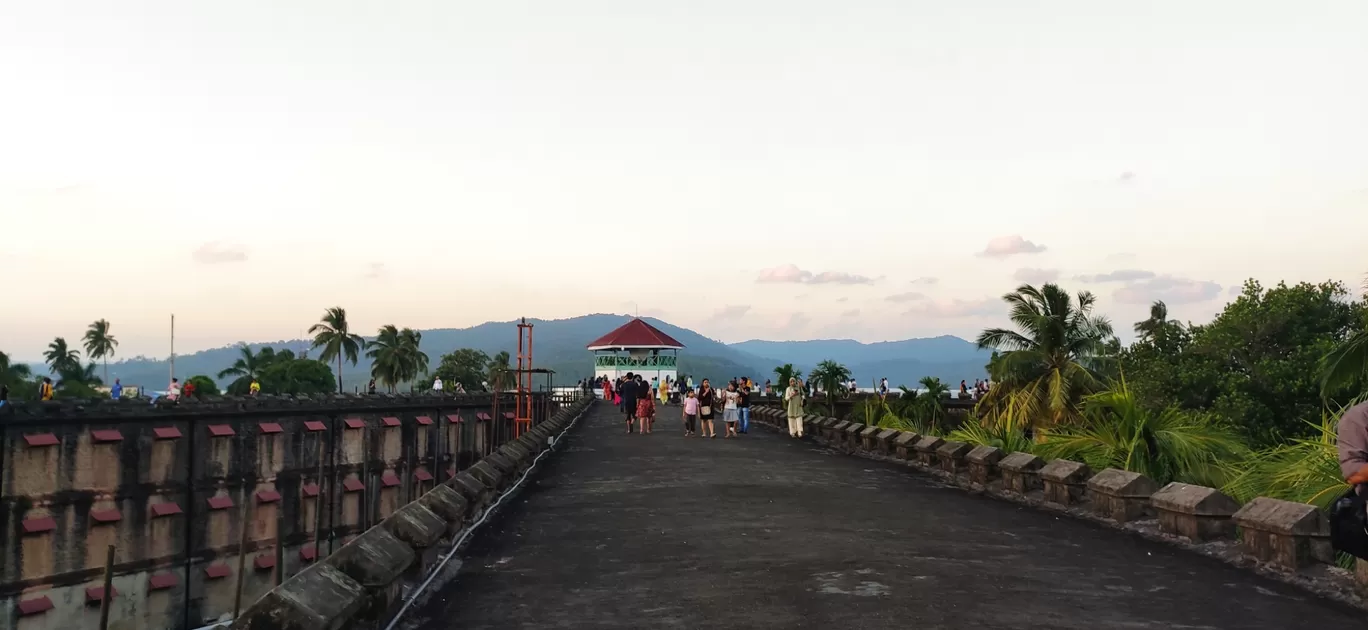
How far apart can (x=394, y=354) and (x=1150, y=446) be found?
406 ft

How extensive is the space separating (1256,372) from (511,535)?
31936 mm

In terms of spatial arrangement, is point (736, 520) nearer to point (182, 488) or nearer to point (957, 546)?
point (957, 546)

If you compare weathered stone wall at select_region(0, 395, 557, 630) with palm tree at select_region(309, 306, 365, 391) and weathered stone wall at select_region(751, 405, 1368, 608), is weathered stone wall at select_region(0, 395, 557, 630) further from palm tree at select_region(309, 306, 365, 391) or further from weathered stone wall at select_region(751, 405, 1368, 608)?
palm tree at select_region(309, 306, 365, 391)

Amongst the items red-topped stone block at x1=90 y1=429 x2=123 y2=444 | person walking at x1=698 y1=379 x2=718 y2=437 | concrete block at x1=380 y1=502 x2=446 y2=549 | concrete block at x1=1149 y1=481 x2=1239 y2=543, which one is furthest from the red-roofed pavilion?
concrete block at x1=380 y1=502 x2=446 y2=549

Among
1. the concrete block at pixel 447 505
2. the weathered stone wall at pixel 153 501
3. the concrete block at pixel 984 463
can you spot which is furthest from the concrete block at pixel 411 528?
the weathered stone wall at pixel 153 501

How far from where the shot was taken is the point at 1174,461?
566 inches

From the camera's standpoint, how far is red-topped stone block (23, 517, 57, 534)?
28.1m

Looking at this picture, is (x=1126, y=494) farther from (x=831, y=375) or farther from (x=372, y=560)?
(x=831, y=375)

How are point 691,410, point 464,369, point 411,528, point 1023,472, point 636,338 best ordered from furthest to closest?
point 464,369, point 636,338, point 691,410, point 1023,472, point 411,528

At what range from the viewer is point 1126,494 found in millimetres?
11438

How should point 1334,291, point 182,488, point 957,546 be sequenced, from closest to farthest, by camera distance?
point 957,546
point 182,488
point 1334,291

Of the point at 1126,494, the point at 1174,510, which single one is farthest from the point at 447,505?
the point at 1126,494

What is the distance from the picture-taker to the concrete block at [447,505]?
→ 369 inches

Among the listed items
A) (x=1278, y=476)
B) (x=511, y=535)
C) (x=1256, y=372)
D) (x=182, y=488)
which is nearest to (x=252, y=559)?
(x=182, y=488)
